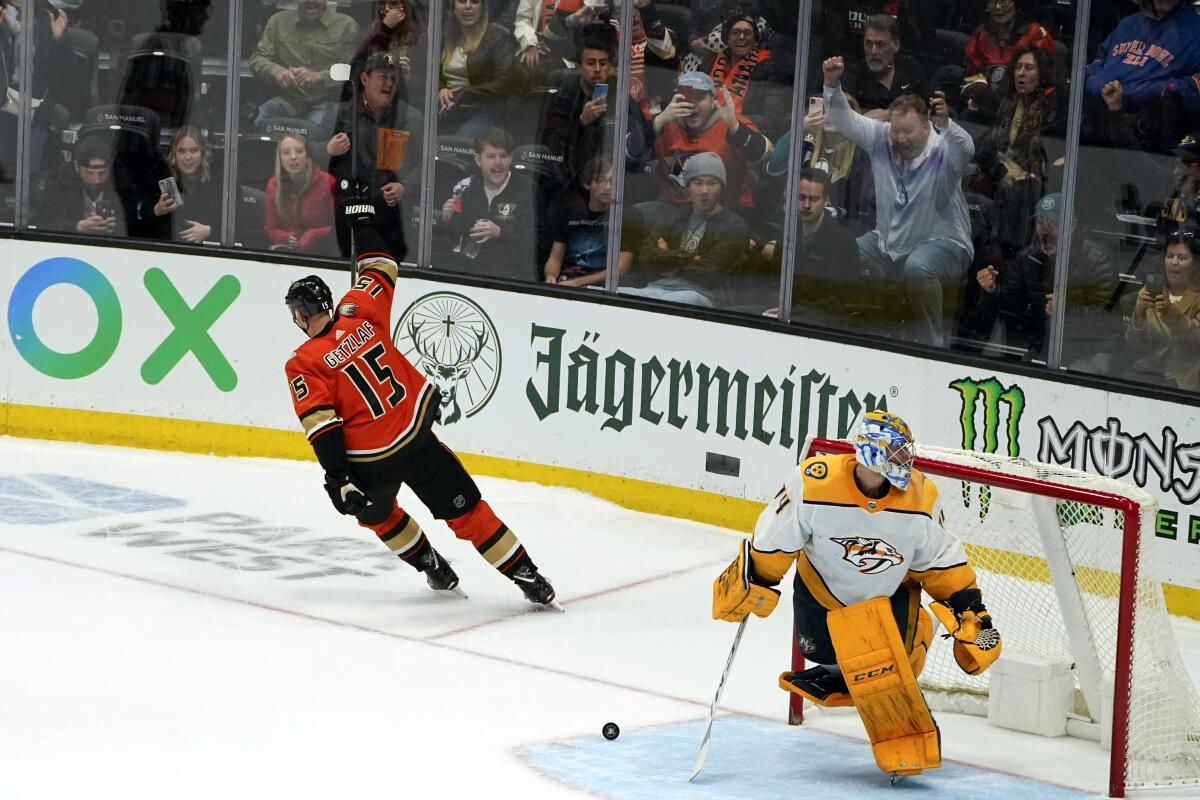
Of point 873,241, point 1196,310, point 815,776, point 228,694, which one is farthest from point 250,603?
point 1196,310

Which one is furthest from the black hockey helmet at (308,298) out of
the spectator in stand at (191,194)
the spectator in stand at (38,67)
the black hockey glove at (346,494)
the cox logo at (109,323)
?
the spectator in stand at (38,67)

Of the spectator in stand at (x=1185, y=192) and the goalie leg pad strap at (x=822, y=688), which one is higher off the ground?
the spectator in stand at (x=1185, y=192)

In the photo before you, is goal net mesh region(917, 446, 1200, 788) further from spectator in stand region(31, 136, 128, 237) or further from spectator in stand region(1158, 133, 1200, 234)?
spectator in stand region(31, 136, 128, 237)

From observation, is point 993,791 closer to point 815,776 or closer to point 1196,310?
point 815,776

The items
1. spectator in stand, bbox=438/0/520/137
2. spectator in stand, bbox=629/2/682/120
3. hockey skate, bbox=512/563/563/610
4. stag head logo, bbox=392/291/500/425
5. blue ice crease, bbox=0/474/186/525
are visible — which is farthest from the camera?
spectator in stand, bbox=438/0/520/137

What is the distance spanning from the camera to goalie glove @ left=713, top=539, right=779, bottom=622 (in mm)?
4496

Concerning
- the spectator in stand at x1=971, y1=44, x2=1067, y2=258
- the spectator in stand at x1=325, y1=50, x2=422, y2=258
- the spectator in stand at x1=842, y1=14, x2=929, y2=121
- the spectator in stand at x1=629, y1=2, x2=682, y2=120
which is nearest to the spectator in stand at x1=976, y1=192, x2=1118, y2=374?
the spectator in stand at x1=971, y1=44, x2=1067, y2=258

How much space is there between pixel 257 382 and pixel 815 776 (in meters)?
4.59

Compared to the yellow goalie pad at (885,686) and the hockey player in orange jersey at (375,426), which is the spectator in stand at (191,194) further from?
the yellow goalie pad at (885,686)

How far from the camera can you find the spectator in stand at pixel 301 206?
8.58 m

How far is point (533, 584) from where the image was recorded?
6129mm

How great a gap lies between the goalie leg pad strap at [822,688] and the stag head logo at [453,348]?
3.70 meters

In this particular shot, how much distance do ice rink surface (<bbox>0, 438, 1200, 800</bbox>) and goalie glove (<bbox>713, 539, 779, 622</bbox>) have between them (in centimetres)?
40

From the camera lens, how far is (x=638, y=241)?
788cm
